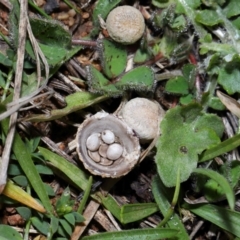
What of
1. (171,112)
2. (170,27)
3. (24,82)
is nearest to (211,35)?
(170,27)

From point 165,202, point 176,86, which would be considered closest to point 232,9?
point 176,86

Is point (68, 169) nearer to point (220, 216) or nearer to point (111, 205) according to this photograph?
point (111, 205)

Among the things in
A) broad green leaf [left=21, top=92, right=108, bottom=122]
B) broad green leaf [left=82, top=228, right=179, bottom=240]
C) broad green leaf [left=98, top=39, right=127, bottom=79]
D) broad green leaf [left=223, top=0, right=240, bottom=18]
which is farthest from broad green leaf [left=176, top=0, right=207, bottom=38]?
broad green leaf [left=82, top=228, right=179, bottom=240]

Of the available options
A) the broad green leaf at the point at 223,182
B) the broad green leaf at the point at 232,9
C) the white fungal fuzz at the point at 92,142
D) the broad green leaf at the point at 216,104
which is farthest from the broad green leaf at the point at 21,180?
the broad green leaf at the point at 232,9

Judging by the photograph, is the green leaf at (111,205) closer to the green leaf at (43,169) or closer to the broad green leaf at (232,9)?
the green leaf at (43,169)

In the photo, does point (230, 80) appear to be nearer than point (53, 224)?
No

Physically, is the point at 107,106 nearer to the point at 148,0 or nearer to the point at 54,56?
the point at 54,56
